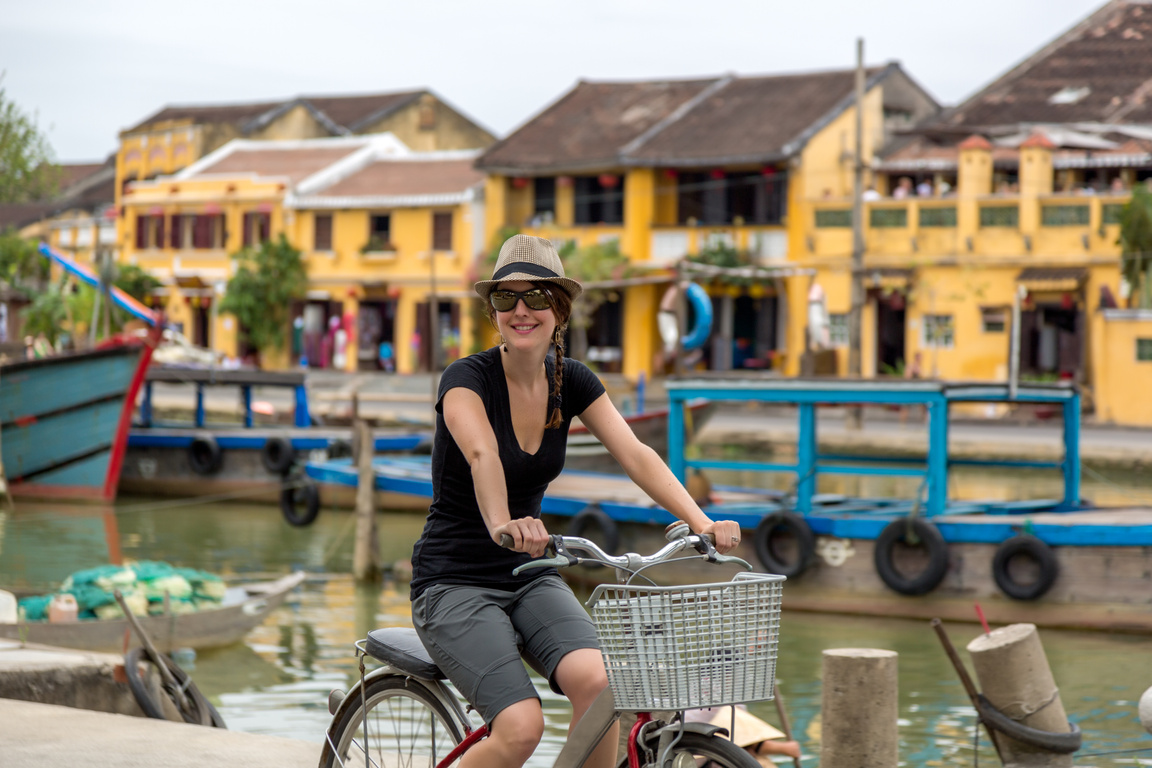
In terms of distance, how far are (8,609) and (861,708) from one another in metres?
5.63

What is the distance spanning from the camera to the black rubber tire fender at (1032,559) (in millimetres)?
10977

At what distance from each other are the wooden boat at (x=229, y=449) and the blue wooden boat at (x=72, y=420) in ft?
3.49

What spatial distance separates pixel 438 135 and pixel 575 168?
498 inches

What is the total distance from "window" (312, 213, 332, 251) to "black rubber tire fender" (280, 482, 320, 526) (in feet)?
70.0

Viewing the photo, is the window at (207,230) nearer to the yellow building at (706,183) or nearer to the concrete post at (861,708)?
the yellow building at (706,183)

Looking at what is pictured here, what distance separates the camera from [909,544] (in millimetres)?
11555

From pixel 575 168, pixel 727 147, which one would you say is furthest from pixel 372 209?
pixel 727 147

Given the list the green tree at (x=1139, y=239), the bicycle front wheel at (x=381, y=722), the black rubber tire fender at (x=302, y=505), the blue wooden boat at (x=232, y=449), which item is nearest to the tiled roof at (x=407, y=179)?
the blue wooden boat at (x=232, y=449)

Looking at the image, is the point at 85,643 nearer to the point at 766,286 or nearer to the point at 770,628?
the point at 770,628

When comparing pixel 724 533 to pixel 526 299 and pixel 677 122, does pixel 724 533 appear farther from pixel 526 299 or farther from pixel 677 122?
pixel 677 122

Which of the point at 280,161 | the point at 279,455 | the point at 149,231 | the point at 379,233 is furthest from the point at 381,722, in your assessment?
the point at 149,231

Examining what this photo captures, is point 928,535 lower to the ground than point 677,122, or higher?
lower

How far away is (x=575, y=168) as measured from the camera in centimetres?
3431

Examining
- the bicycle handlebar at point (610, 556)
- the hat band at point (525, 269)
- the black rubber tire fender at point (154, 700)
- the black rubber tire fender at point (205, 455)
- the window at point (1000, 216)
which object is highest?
the window at point (1000, 216)
